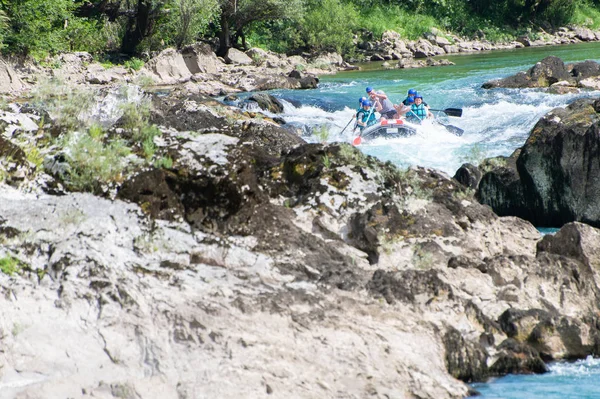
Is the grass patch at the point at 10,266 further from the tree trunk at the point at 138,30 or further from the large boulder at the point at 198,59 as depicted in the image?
the tree trunk at the point at 138,30

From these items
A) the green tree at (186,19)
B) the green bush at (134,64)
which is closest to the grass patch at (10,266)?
the green bush at (134,64)

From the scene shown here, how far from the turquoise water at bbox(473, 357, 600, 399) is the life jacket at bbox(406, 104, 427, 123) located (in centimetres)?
1084

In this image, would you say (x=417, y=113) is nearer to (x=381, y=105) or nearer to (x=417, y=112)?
(x=417, y=112)

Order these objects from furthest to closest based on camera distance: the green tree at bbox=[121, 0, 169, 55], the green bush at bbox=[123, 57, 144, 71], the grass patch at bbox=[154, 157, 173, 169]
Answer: the green tree at bbox=[121, 0, 169, 55], the green bush at bbox=[123, 57, 144, 71], the grass patch at bbox=[154, 157, 173, 169]

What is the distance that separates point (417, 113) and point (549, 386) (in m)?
11.3

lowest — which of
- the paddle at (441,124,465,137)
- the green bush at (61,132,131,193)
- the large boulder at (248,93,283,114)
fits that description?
the large boulder at (248,93,283,114)

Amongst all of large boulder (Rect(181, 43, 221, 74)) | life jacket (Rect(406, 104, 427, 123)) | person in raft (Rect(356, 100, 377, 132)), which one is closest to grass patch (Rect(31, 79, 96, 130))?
person in raft (Rect(356, 100, 377, 132))

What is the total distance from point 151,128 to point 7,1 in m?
22.2

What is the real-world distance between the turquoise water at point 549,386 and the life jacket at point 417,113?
1084 centimetres

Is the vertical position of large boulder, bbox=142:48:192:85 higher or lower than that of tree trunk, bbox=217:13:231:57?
lower

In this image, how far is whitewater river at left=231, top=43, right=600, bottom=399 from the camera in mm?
4473

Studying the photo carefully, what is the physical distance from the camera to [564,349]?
4723 millimetres

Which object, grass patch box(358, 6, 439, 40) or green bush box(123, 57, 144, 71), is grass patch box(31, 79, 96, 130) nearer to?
green bush box(123, 57, 144, 71)

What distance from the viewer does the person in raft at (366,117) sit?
585 inches
